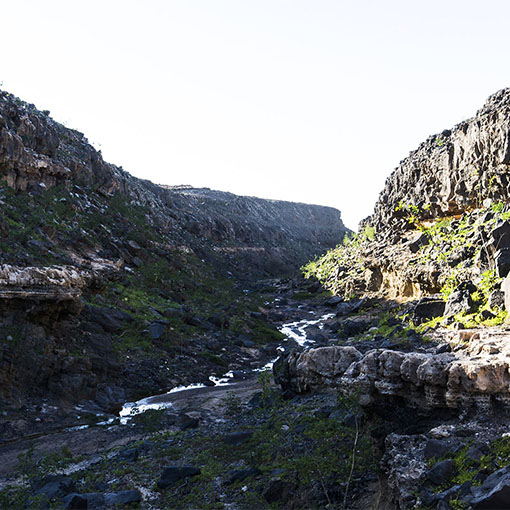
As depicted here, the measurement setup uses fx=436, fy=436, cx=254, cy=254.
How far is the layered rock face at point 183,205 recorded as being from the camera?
47.9 meters

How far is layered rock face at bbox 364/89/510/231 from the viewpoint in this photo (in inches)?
1527

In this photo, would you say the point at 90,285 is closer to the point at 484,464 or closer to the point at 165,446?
the point at 165,446

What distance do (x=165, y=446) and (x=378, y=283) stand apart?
37.0m

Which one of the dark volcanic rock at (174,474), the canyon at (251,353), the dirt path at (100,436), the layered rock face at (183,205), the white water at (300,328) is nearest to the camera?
the canyon at (251,353)

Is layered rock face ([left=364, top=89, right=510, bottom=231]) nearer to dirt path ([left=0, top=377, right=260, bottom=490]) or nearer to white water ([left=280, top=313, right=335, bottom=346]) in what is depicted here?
white water ([left=280, top=313, right=335, bottom=346])

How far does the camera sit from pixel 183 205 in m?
97.0

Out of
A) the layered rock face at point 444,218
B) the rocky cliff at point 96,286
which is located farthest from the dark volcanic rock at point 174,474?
the layered rock face at point 444,218

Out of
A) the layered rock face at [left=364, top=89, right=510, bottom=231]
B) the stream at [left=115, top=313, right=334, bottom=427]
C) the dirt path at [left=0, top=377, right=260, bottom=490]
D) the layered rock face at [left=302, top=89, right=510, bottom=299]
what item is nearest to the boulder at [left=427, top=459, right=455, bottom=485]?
the dirt path at [left=0, top=377, right=260, bottom=490]

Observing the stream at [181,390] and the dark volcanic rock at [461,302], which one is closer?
the stream at [181,390]

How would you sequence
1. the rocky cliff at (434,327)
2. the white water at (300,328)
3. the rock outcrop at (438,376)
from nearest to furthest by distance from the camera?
the rocky cliff at (434,327) < the rock outcrop at (438,376) < the white water at (300,328)

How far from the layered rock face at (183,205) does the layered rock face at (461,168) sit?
123 ft

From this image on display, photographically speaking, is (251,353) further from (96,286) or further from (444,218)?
(444,218)

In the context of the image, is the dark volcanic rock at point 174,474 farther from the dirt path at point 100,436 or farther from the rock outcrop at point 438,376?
the rock outcrop at point 438,376

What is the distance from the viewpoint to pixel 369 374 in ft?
49.2
